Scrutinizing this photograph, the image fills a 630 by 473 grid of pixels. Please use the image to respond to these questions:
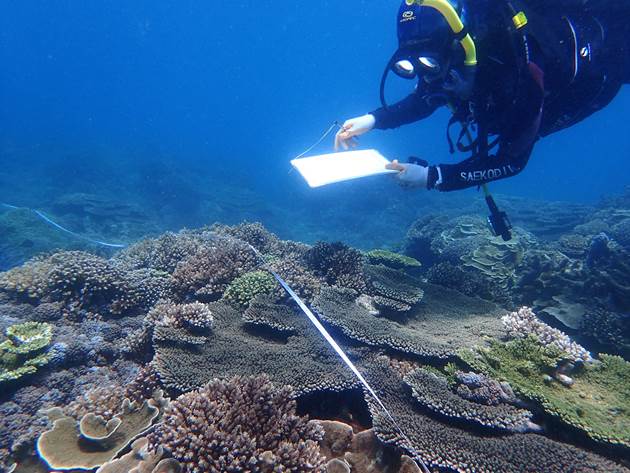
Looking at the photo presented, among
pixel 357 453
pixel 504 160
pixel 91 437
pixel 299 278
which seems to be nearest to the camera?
pixel 357 453

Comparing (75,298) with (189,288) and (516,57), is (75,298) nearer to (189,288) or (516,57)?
(189,288)

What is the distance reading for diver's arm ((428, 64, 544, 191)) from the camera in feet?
11.9

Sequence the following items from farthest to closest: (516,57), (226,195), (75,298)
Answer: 1. (226,195)
2. (75,298)
3. (516,57)

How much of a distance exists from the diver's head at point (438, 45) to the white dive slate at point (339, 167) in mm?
1099

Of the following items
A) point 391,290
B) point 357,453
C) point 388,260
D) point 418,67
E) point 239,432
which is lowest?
point 357,453

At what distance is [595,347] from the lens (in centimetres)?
620

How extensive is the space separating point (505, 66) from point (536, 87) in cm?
39

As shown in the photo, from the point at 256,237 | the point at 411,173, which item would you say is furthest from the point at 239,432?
the point at 256,237

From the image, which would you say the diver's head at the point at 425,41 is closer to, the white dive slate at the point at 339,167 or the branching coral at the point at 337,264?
the white dive slate at the point at 339,167

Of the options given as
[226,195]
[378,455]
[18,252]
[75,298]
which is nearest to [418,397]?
[378,455]

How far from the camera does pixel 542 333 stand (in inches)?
166

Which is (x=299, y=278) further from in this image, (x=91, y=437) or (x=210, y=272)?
(x=91, y=437)

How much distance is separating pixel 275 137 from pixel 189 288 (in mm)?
89416

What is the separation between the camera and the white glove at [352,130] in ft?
17.6
